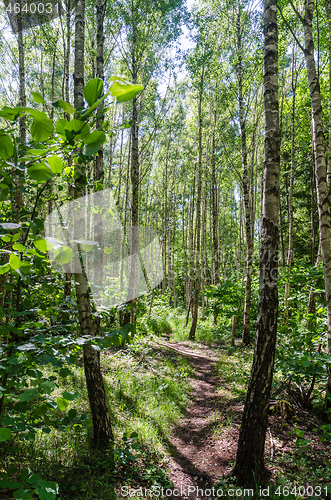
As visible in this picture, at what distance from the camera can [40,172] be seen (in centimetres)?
57

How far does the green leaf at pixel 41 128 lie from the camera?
0.53m

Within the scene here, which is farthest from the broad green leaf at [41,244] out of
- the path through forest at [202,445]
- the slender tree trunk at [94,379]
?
the path through forest at [202,445]

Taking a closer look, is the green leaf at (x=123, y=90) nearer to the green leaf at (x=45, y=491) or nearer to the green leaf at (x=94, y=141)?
the green leaf at (x=94, y=141)

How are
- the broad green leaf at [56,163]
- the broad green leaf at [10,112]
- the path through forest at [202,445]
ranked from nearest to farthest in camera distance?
the broad green leaf at [10,112]
the broad green leaf at [56,163]
the path through forest at [202,445]

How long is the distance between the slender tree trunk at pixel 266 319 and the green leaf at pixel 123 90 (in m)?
2.01

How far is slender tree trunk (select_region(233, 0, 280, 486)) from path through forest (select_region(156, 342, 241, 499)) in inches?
20.2

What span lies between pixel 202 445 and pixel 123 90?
3851 mm

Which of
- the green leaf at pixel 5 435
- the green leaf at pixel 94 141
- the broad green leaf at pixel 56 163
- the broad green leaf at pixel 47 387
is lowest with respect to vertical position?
the green leaf at pixel 5 435

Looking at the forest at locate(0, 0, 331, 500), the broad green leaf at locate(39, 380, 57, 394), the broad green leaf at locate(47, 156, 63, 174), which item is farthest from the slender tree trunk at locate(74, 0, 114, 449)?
the broad green leaf at locate(47, 156, 63, 174)

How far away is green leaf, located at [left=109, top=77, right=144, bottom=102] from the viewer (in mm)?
526

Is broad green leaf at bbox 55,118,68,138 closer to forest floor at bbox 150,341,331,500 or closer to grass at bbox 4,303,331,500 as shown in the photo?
grass at bbox 4,303,331,500

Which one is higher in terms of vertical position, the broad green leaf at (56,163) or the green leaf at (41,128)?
the green leaf at (41,128)

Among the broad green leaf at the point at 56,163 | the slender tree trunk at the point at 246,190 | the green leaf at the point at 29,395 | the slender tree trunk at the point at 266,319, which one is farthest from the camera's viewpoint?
the slender tree trunk at the point at 246,190

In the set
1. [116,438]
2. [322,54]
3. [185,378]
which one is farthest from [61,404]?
[322,54]
